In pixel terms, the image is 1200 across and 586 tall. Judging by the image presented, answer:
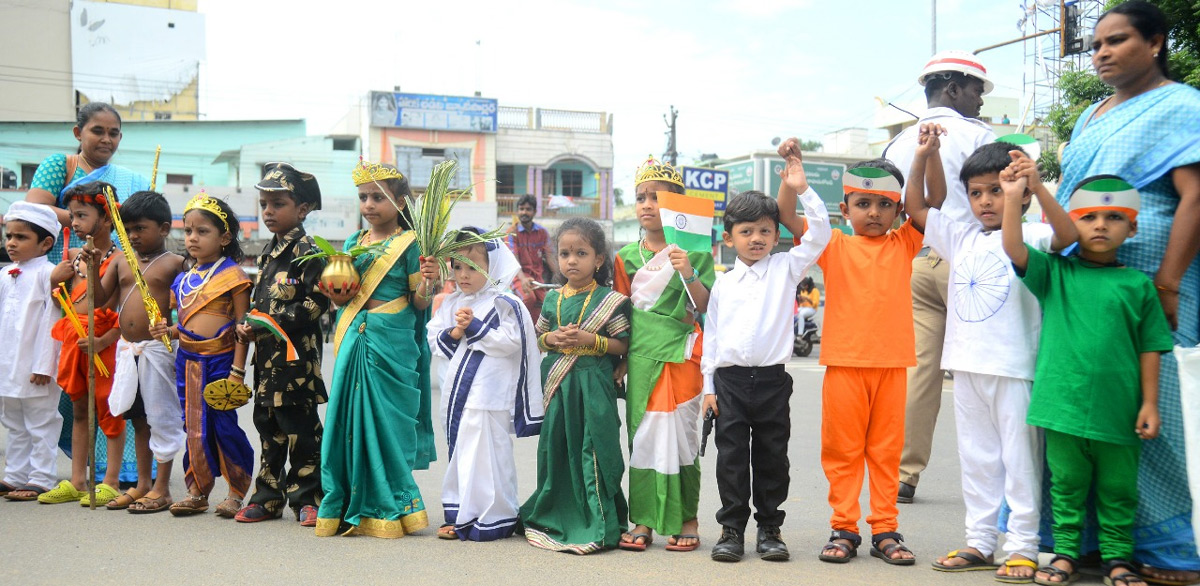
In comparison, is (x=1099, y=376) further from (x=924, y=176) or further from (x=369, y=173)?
(x=369, y=173)

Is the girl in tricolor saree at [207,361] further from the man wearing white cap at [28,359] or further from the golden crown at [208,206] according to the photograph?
the man wearing white cap at [28,359]

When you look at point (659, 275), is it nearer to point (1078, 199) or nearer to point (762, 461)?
point (762, 461)

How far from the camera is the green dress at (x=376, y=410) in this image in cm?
479

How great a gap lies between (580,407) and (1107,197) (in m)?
2.49

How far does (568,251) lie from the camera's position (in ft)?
15.7

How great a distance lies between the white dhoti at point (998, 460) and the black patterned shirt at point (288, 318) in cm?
324

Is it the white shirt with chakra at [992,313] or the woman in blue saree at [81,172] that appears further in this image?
the woman in blue saree at [81,172]

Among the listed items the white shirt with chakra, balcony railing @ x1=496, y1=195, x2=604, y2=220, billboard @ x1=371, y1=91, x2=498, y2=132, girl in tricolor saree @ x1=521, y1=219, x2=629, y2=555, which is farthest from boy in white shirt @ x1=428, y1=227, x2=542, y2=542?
billboard @ x1=371, y1=91, x2=498, y2=132

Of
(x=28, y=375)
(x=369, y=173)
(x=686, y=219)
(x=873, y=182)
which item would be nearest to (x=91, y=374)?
(x=28, y=375)

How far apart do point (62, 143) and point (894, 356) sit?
32.8m

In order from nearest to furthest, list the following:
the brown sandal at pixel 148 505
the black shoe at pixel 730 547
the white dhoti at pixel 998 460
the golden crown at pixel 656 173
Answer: the white dhoti at pixel 998 460, the black shoe at pixel 730 547, the golden crown at pixel 656 173, the brown sandal at pixel 148 505

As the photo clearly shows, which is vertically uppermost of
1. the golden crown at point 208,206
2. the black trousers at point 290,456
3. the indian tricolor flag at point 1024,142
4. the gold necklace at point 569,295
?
the indian tricolor flag at point 1024,142

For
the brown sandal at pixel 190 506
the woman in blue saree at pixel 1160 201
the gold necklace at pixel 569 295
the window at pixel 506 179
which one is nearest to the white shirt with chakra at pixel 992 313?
the woman in blue saree at pixel 1160 201

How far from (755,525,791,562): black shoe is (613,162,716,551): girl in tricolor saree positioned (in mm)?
335
